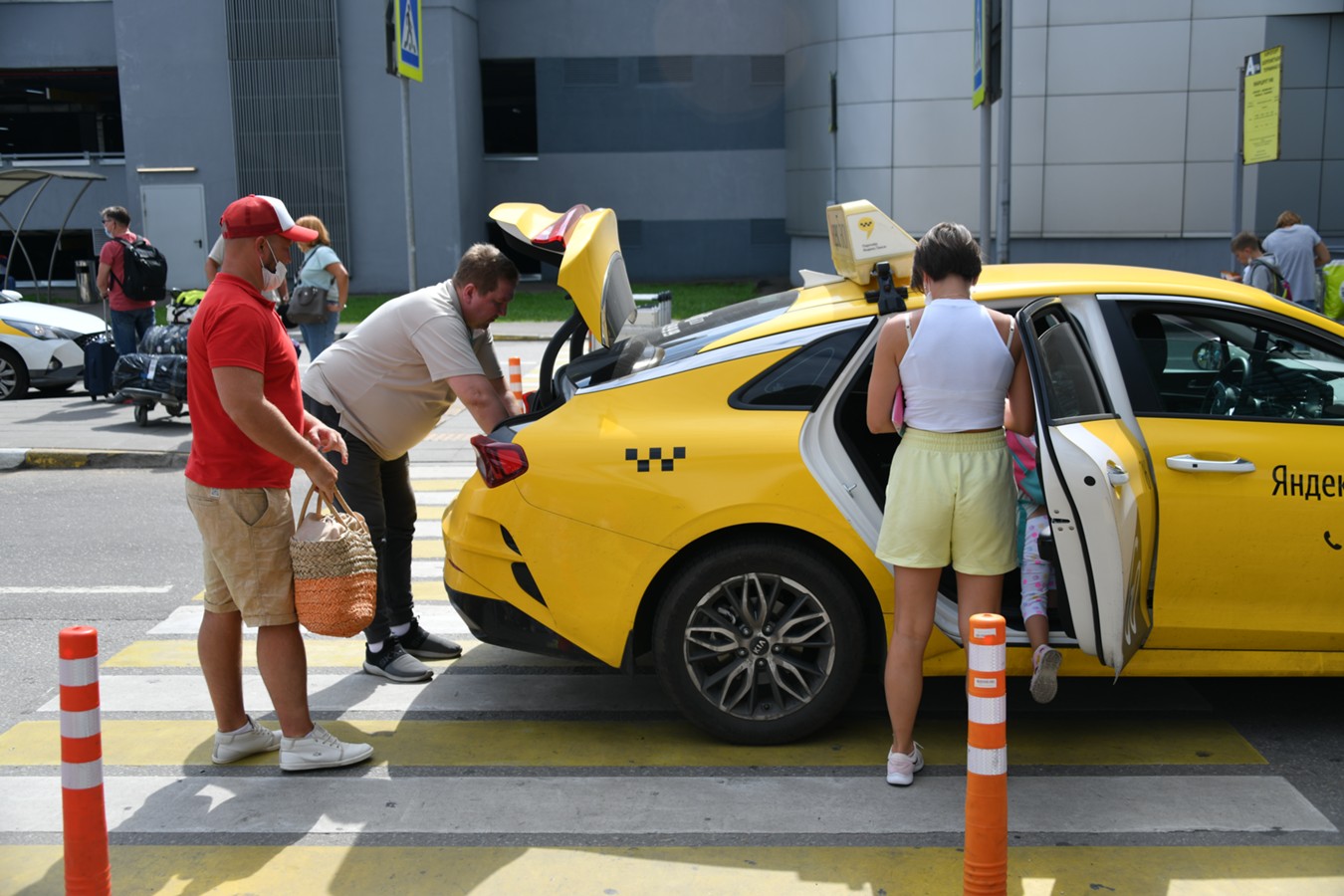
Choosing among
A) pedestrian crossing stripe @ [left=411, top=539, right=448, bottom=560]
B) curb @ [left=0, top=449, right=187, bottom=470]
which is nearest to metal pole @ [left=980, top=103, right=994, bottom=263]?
pedestrian crossing stripe @ [left=411, top=539, right=448, bottom=560]

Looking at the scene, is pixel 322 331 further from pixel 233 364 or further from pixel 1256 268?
pixel 1256 268

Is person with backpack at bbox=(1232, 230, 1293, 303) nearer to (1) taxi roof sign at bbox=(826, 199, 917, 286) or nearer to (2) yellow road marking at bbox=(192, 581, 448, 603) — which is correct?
(1) taxi roof sign at bbox=(826, 199, 917, 286)

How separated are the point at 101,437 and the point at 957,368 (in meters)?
9.47

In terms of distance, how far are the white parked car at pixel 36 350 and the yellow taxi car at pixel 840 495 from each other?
444 inches

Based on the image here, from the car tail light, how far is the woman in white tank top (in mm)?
1262

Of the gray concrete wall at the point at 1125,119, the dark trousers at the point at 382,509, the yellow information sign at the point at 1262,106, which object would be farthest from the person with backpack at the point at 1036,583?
the gray concrete wall at the point at 1125,119

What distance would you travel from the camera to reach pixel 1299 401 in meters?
4.86

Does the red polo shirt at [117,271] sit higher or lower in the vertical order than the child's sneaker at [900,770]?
higher

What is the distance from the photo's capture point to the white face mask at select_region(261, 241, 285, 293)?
4582 millimetres

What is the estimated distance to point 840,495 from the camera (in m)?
4.66

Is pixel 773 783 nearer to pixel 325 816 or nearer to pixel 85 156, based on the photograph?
pixel 325 816

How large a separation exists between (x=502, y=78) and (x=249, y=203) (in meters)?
29.9

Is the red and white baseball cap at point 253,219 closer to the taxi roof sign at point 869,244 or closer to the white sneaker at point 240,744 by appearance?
the white sneaker at point 240,744

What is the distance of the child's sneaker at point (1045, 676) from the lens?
4270mm
